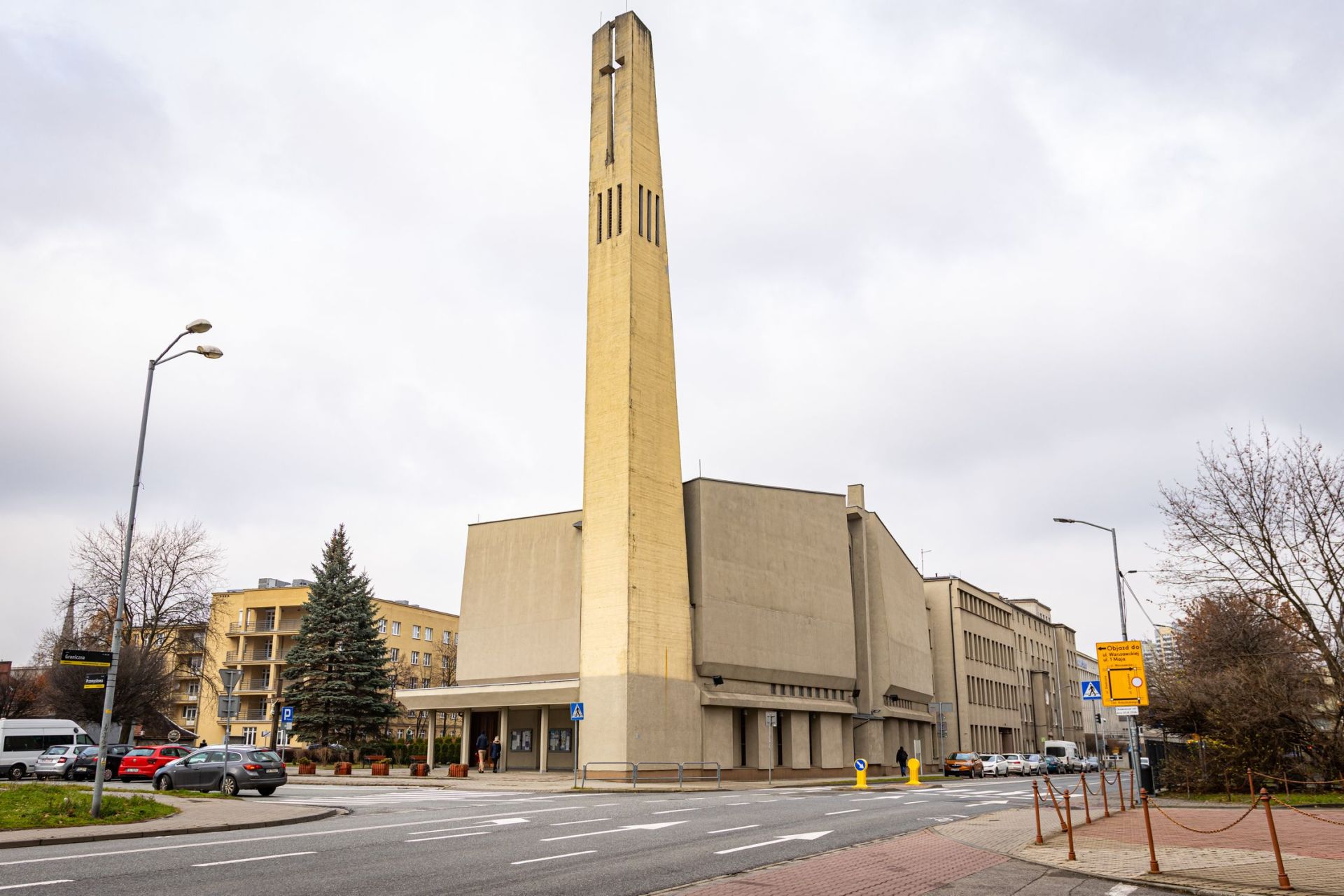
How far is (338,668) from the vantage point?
55.0 m

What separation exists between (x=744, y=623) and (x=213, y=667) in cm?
5197

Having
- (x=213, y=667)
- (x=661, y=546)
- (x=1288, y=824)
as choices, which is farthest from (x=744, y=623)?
(x=213, y=667)

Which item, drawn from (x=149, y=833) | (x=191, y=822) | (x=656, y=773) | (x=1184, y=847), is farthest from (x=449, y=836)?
(x=656, y=773)

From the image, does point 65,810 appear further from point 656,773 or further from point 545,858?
point 656,773

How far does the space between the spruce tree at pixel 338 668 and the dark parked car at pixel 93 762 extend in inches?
645

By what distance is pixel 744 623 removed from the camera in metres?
46.6

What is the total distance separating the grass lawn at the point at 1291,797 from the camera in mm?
24734

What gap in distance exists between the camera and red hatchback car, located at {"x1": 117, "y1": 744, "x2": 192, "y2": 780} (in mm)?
33000

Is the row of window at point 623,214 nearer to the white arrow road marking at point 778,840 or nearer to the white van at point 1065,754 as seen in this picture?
the white arrow road marking at point 778,840

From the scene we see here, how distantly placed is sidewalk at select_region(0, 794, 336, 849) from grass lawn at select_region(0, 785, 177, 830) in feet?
1.14

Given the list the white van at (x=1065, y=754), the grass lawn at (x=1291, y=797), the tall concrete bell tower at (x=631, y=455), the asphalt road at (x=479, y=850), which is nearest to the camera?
the asphalt road at (x=479, y=850)

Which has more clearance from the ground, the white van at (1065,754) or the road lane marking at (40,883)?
the road lane marking at (40,883)

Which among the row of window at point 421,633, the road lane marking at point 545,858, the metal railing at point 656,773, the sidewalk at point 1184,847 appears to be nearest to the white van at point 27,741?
the metal railing at point 656,773

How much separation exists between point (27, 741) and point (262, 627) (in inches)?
1535
